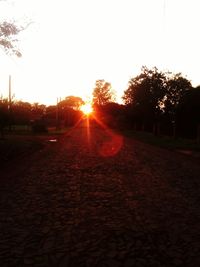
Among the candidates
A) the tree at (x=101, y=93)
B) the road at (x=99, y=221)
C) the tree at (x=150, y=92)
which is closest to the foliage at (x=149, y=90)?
the tree at (x=150, y=92)

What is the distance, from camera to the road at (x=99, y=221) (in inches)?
227

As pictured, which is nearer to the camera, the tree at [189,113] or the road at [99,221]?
the road at [99,221]

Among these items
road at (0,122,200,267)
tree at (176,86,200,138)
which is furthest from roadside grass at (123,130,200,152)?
road at (0,122,200,267)

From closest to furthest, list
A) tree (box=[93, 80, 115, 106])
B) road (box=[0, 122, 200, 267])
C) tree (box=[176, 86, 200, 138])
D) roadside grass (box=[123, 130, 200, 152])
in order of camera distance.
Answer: road (box=[0, 122, 200, 267]), roadside grass (box=[123, 130, 200, 152]), tree (box=[176, 86, 200, 138]), tree (box=[93, 80, 115, 106])

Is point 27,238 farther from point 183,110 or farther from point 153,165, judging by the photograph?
point 183,110

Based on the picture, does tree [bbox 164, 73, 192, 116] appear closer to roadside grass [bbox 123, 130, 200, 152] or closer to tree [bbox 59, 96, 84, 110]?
roadside grass [bbox 123, 130, 200, 152]

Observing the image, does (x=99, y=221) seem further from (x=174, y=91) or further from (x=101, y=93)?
(x=101, y=93)

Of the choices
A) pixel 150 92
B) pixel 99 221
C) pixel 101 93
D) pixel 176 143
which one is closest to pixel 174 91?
pixel 150 92

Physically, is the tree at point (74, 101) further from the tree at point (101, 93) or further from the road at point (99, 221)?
the road at point (99, 221)

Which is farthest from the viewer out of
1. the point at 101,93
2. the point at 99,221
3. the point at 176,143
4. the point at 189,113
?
the point at 101,93

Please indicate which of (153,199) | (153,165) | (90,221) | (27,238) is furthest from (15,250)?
(153,165)

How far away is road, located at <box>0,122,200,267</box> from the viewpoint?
576 cm

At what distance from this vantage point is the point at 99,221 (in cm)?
780

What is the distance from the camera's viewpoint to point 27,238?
263 inches
